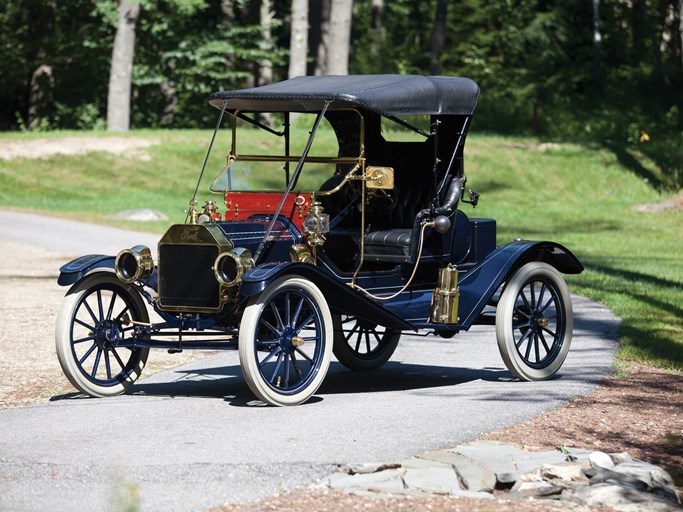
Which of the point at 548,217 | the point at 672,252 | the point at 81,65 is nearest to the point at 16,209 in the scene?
the point at 548,217

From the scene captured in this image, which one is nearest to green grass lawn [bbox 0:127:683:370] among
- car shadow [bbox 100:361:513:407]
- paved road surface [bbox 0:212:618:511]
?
car shadow [bbox 100:361:513:407]

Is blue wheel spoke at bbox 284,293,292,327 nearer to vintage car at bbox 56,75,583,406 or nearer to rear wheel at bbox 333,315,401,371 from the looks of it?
vintage car at bbox 56,75,583,406

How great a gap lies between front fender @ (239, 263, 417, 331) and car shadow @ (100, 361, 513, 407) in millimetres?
642

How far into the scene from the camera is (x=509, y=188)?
115 ft

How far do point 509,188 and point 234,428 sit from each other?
2760 centimetres

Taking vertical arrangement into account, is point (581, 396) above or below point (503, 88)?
below

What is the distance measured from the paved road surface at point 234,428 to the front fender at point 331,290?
1.90ft

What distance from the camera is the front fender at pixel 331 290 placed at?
8.51 m

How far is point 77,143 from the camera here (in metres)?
37.7

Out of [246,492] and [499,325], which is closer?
[246,492]

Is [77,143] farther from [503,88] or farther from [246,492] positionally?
[246,492]

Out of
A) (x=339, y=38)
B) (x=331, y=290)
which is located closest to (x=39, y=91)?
(x=339, y=38)

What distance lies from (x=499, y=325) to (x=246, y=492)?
3.92m

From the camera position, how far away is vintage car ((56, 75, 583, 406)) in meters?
8.88
